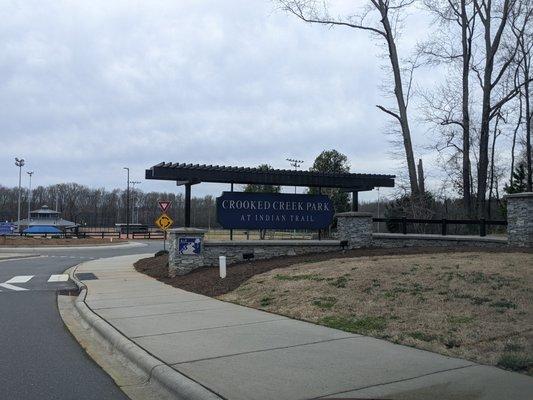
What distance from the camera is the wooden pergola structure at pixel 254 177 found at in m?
16.6

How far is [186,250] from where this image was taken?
16.4 m

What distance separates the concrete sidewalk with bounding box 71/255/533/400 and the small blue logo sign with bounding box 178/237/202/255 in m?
6.11

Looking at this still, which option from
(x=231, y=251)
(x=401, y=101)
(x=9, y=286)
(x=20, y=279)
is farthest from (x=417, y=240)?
(x=20, y=279)

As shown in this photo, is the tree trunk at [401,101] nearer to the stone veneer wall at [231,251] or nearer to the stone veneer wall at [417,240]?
the stone veneer wall at [417,240]

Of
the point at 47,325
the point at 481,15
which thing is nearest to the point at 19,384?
the point at 47,325

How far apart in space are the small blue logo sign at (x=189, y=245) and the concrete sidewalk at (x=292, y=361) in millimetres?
6111

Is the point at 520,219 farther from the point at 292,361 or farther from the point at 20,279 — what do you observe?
the point at 20,279

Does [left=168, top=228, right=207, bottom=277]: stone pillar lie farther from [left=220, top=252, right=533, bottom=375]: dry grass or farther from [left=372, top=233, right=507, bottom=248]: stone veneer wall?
[left=372, top=233, right=507, bottom=248]: stone veneer wall

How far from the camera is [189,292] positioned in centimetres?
1350

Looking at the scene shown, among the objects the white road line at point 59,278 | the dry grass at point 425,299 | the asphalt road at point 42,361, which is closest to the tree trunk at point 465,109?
the dry grass at point 425,299

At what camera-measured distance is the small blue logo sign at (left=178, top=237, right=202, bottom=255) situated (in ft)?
53.7

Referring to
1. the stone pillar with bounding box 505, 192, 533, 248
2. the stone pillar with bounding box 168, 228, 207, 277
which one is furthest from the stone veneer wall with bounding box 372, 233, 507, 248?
the stone pillar with bounding box 168, 228, 207, 277

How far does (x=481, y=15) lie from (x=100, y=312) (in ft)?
92.3

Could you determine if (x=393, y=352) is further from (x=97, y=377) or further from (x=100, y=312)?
(x=100, y=312)
